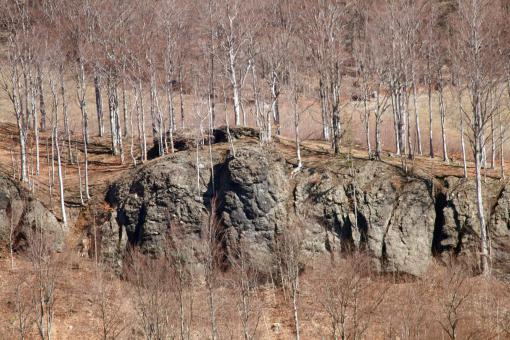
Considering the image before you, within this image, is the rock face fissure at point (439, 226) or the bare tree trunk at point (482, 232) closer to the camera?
the bare tree trunk at point (482, 232)

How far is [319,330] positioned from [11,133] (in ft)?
97.3

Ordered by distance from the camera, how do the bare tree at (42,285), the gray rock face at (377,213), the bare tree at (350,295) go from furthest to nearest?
1. the gray rock face at (377,213)
2. the bare tree at (350,295)
3. the bare tree at (42,285)

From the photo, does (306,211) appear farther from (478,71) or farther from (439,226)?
(478,71)

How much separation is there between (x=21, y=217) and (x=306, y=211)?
15314 millimetres

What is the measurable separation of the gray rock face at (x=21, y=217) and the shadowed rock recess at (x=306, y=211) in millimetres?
2629

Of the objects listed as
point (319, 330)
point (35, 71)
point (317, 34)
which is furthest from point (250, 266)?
point (35, 71)

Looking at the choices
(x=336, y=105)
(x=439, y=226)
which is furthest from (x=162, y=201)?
(x=439, y=226)

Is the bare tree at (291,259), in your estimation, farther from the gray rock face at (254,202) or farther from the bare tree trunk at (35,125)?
the bare tree trunk at (35,125)

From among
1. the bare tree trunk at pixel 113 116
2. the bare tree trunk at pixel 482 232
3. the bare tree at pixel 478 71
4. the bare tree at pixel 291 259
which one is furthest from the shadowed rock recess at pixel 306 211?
the bare tree trunk at pixel 113 116

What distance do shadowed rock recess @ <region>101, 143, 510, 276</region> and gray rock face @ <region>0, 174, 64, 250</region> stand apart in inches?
103

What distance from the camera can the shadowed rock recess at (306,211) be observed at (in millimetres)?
32938

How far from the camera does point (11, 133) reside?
47.0 m

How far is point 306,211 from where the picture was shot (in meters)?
34.0

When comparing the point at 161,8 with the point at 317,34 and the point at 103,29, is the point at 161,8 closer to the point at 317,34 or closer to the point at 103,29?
the point at 103,29
